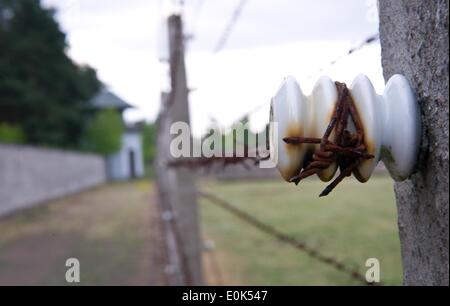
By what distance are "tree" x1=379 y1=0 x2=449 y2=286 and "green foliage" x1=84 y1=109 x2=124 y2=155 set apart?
738 inches

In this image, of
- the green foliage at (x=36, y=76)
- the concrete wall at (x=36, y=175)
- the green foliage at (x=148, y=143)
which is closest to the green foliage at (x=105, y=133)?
the green foliage at (x=36, y=76)

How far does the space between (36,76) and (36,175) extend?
5603 millimetres

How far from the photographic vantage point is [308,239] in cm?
367

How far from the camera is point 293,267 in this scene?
107 inches

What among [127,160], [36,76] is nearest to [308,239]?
[36,76]

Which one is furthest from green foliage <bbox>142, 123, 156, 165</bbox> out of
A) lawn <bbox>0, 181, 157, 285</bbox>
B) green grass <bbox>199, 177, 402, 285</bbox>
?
green grass <bbox>199, 177, 402, 285</bbox>

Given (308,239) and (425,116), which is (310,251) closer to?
(425,116)

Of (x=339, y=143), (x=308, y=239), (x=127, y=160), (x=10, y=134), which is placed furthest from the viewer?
(x=127, y=160)

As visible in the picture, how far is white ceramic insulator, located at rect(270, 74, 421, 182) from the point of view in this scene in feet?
1.39

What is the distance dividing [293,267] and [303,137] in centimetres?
239

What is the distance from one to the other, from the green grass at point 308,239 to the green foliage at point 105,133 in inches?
524

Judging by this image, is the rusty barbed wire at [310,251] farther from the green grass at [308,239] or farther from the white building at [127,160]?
the white building at [127,160]
